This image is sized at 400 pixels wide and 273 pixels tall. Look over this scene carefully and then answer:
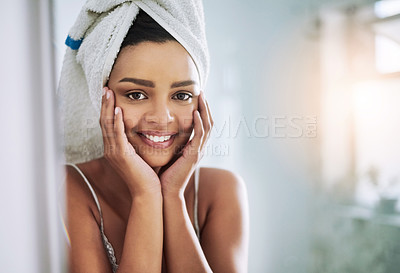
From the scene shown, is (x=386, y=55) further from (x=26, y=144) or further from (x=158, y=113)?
(x=26, y=144)

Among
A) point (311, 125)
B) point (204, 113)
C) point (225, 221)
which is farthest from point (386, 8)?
point (225, 221)

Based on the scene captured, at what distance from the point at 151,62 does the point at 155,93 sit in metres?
0.06

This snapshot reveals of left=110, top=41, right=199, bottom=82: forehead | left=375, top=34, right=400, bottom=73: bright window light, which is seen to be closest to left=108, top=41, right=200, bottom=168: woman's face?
left=110, top=41, right=199, bottom=82: forehead

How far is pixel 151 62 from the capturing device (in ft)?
1.74

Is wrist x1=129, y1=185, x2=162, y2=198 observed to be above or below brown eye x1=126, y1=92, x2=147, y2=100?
below

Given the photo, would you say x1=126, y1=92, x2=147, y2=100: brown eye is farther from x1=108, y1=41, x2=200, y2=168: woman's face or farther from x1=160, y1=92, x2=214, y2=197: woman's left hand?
x1=160, y1=92, x2=214, y2=197: woman's left hand

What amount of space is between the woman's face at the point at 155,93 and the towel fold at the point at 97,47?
22 mm

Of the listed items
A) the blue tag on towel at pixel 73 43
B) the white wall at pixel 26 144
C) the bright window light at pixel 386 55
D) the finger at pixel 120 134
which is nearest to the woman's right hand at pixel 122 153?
the finger at pixel 120 134

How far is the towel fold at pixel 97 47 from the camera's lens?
0.53 m

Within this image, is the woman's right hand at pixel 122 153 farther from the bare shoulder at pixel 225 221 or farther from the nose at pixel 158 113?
the bare shoulder at pixel 225 221

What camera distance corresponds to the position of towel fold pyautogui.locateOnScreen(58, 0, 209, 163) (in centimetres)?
53

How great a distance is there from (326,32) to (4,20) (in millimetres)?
765

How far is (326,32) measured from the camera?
2.59 feet

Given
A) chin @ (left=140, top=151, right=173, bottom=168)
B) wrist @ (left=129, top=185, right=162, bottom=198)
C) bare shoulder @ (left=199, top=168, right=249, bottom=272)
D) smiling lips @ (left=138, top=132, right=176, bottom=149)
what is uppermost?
smiling lips @ (left=138, top=132, right=176, bottom=149)
